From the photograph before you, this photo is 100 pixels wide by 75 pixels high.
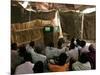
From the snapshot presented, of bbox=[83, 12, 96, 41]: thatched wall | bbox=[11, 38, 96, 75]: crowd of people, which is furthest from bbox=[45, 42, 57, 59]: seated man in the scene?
bbox=[83, 12, 96, 41]: thatched wall

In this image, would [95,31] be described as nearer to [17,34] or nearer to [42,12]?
[42,12]

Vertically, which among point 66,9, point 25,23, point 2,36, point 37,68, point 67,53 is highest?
point 66,9

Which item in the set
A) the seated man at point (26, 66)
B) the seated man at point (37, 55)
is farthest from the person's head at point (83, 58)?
the seated man at point (26, 66)

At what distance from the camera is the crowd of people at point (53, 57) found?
1.67 metres

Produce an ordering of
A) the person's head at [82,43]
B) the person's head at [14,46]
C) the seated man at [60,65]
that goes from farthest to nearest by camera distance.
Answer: the person's head at [82,43] → the seated man at [60,65] → the person's head at [14,46]

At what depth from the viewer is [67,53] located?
1.81m

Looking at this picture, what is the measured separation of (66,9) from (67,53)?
416mm

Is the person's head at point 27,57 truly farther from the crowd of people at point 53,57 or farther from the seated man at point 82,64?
the seated man at point 82,64

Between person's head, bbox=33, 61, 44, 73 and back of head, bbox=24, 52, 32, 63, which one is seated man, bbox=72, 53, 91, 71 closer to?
person's head, bbox=33, 61, 44, 73

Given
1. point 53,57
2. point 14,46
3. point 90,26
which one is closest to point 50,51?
point 53,57

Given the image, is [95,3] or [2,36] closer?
[2,36]

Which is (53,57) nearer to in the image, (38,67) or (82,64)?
(38,67)

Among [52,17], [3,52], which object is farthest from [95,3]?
[3,52]

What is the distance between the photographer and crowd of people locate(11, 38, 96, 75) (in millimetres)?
1675
